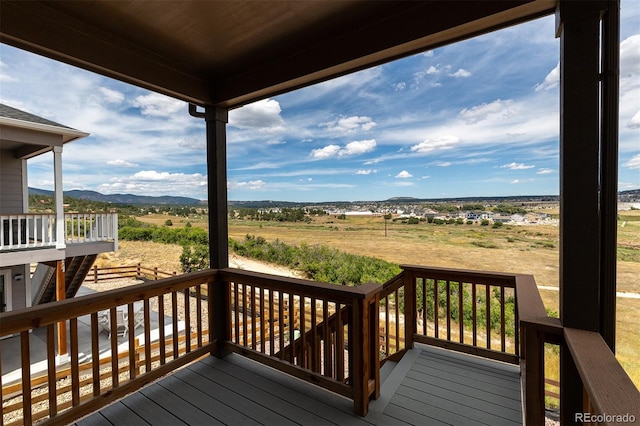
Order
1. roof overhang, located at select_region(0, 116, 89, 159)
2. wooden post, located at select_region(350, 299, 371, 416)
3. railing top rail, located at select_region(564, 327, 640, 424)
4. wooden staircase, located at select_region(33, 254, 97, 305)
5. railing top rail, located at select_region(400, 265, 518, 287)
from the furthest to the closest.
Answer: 1. wooden staircase, located at select_region(33, 254, 97, 305)
2. roof overhang, located at select_region(0, 116, 89, 159)
3. railing top rail, located at select_region(400, 265, 518, 287)
4. wooden post, located at select_region(350, 299, 371, 416)
5. railing top rail, located at select_region(564, 327, 640, 424)

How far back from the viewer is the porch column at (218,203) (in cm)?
284

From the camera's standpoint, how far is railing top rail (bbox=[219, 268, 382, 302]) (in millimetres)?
2074

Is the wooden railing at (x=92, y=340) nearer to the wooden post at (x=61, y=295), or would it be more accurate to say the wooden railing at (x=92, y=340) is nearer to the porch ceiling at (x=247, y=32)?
the porch ceiling at (x=247, y=32)

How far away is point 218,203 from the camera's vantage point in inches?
113

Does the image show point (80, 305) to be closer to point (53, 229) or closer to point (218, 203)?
point (218, 203)

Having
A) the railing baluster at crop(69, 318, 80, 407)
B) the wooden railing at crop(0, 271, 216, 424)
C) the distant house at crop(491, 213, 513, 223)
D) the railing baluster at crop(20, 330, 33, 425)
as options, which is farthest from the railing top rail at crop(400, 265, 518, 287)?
the distant house at crop(491, 213, 513, 223)

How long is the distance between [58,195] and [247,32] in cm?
533

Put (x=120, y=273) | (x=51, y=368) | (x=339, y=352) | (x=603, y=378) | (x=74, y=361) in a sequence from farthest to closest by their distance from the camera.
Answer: (x=120, y=273) → (x=339, y=352) → (x=74, y=361) → (x=51, y=368) → (x=603, y=378)

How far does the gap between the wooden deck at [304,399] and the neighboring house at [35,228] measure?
4645 millimetres

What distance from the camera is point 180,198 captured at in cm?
942

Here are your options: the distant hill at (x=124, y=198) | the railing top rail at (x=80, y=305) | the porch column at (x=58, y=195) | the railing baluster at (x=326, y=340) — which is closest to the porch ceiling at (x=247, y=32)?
the railing top rail at (x=80, y=305)

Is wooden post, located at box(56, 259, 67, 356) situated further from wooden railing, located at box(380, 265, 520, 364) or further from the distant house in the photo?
the distant house

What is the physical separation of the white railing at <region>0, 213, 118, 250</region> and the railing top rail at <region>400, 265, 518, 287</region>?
247 inches

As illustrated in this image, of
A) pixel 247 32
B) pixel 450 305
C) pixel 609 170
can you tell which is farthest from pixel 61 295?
pixel 609 170
